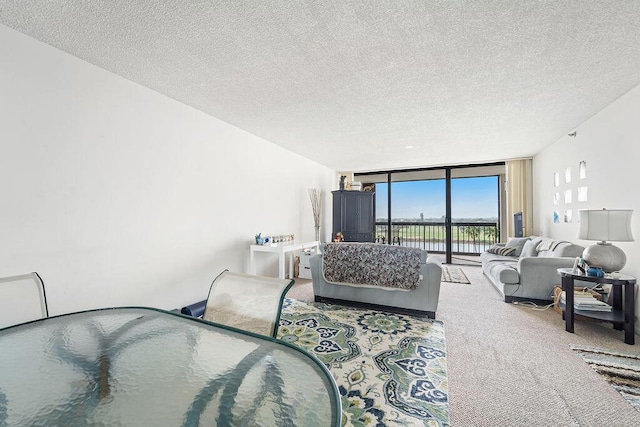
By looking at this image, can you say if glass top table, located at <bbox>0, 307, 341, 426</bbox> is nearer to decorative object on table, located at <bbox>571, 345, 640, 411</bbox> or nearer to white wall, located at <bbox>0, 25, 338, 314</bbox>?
white wall, located at <bbox>0, 25, 338, 314</bbox>

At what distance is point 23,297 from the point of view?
153cm

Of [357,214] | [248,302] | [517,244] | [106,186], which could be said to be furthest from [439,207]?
[106,186]

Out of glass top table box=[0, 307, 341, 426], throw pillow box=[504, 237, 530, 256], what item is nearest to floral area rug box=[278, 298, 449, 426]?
glass top table box=[0, 307, 341, 426]

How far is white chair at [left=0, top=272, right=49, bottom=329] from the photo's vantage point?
148 centimetres

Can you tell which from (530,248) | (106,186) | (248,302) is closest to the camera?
(248,302)

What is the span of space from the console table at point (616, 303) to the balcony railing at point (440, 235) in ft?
14.3

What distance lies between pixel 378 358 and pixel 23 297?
2351 mm

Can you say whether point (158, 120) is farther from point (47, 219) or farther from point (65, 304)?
point (65, 304)

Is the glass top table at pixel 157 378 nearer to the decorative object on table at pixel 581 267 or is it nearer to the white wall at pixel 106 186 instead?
the white wall at pixel 106 186

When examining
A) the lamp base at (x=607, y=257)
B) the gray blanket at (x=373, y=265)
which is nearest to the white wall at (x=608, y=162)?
the lamp base at (x=607, y=257)

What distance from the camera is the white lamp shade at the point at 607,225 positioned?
94.3 inches

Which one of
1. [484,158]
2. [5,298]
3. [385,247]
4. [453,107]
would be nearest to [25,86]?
[5,298]

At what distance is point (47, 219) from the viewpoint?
197 cm

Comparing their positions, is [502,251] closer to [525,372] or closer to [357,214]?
[357,214]
